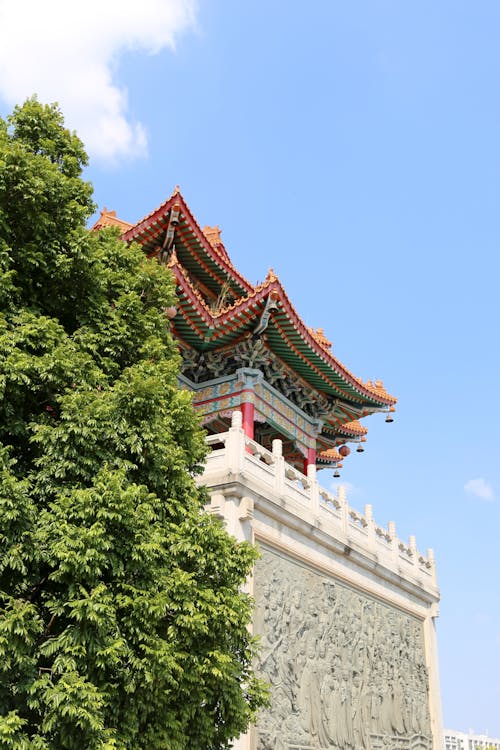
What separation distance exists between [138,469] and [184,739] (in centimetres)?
216

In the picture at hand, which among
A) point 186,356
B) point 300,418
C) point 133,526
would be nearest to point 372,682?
point 300,418

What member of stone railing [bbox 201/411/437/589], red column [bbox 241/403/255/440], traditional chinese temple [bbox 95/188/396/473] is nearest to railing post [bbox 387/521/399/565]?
stone railing [bbox 201/411/437/589]

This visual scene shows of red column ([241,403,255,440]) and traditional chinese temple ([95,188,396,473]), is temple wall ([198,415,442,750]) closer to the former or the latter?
red column ([241,403,255,440])

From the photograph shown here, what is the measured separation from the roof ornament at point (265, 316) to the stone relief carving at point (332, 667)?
13.1 ft

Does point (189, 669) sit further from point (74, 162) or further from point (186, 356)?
point (186, 356)

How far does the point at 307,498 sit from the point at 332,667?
2.41 m

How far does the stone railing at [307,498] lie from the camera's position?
984 centimetres

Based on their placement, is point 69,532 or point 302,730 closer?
point 69,532

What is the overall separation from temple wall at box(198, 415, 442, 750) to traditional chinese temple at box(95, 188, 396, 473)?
88.7 inches

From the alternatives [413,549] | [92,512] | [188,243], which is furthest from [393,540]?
[92,512]

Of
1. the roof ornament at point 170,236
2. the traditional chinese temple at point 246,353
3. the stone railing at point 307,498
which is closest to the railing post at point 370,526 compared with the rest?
the stone railing at point 307,498

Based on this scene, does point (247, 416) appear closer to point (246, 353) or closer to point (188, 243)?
point (246, 353)

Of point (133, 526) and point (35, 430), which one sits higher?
point (35, 430)

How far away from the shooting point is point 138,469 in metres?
6.57
